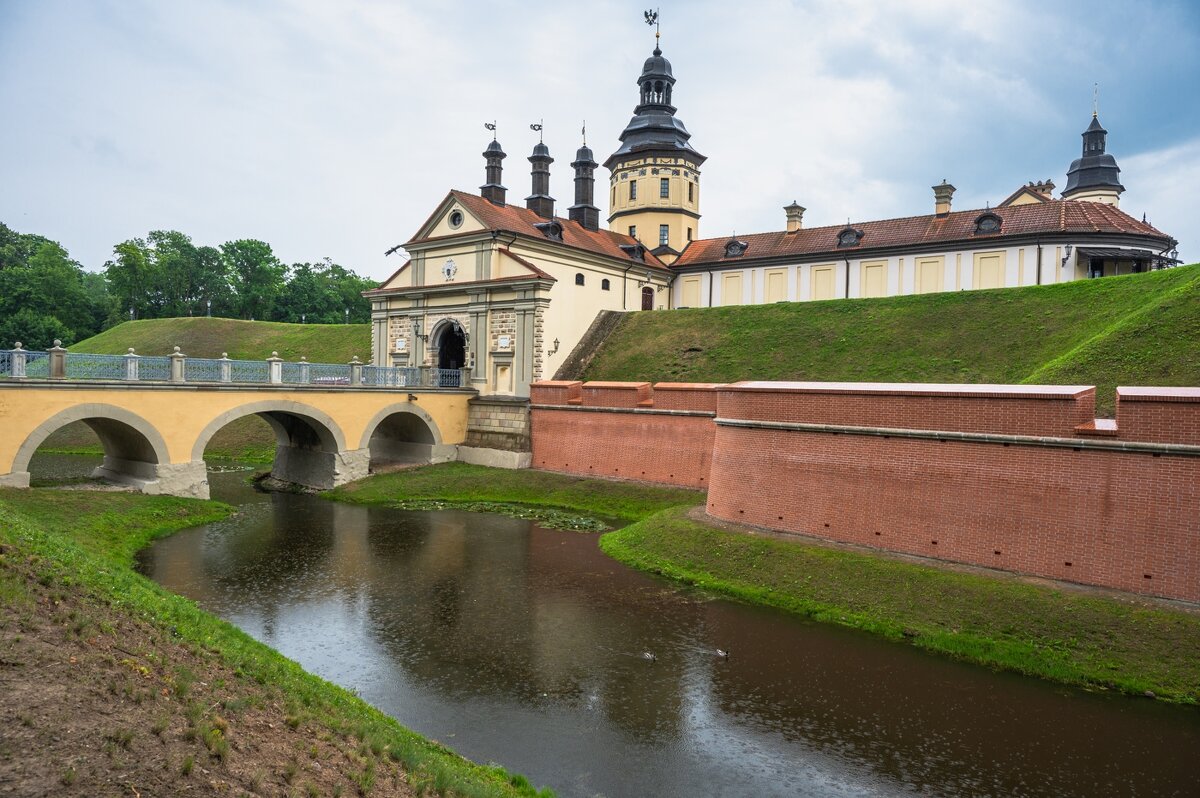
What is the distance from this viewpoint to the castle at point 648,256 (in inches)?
1245

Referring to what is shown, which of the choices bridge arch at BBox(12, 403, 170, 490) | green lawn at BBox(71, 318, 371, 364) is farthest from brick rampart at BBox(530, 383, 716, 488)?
green lawn at BBox(71, 318, 371, 364)

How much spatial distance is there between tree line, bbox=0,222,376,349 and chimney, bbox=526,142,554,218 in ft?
132

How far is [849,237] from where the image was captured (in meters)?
37.0

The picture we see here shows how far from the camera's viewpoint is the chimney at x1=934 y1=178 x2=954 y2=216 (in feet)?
117

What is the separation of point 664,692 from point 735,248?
107ft

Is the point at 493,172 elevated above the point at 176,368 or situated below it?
above

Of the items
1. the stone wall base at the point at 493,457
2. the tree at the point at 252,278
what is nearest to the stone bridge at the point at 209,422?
the stone wall base at the point at 493,457

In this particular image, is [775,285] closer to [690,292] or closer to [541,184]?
[690,292]

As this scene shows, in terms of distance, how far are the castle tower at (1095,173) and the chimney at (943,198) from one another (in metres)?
15.2

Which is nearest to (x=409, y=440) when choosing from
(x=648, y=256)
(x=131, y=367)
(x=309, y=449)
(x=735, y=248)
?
(x=309, y=449)

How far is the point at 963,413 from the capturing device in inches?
572

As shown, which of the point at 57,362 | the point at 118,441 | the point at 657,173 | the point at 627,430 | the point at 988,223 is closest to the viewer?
the point at 57,362

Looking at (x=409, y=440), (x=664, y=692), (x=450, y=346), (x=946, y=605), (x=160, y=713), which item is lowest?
(x=664, y=692)

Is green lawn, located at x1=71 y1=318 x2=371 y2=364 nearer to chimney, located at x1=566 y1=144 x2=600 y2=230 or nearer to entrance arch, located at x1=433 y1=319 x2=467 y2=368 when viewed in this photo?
entrance arch, located at x1=433 y1=319 x2=467 y2=368
